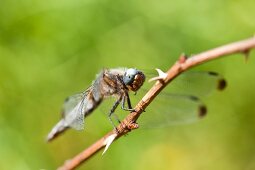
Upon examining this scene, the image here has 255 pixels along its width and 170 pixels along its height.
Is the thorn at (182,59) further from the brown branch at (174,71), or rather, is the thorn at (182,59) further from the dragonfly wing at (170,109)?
the dragonfly wing at (170,109)

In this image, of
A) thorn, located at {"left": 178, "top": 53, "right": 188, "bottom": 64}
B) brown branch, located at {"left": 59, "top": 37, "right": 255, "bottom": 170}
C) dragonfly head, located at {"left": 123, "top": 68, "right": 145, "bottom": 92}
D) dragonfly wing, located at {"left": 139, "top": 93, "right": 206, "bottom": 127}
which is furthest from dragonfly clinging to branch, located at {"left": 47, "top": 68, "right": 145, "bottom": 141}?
thorn, located at {"left": 178, "top": 53, "right": 188, "bottom": 64}

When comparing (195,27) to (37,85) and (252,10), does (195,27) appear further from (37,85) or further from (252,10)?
(37,85)

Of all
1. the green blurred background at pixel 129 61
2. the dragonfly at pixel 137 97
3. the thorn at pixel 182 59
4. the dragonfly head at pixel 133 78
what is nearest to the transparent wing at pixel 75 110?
the dragonfly at pixel 137 97

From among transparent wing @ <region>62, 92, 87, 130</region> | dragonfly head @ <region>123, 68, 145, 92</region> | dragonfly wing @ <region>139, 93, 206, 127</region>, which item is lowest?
dragonfly wing @ <region>139, 93, 206, 127</region>

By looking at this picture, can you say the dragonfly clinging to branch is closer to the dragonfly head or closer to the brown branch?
the dragonfly head

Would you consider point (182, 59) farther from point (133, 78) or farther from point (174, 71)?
point (133, 78)

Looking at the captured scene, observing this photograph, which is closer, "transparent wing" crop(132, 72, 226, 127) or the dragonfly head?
the dragonfly head
